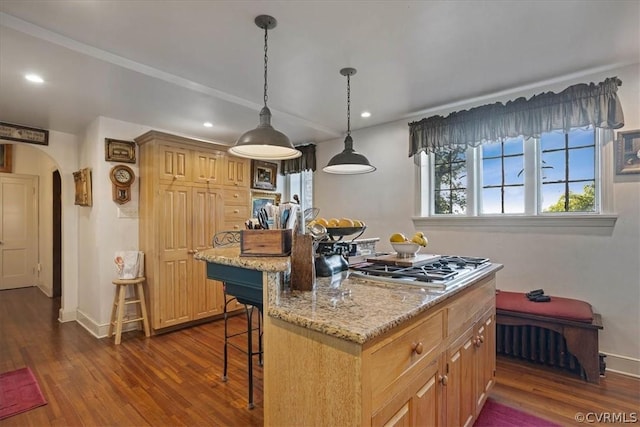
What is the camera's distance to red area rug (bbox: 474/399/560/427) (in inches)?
79.7

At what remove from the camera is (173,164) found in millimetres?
3686

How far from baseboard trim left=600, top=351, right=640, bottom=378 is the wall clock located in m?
4.99

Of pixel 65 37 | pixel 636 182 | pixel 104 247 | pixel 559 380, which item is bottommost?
pixel 559 380

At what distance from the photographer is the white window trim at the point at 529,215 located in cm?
269

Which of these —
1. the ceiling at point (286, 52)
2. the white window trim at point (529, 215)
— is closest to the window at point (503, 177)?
the white window trim at point (529, 215)

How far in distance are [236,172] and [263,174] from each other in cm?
60

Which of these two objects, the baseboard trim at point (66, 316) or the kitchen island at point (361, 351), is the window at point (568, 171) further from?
the baseboard trim at point (66, 316)

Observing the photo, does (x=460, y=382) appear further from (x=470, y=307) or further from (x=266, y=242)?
(x=266, y=242)

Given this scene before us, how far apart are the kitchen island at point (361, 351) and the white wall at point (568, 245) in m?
1.88

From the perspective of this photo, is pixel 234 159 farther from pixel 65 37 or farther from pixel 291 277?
pixel 291 277

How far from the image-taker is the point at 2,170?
565 cm

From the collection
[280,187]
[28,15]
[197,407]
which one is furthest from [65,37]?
[280,187]

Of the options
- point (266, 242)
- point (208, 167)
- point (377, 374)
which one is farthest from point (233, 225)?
point (377, 374)

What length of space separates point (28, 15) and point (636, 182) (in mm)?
4503
